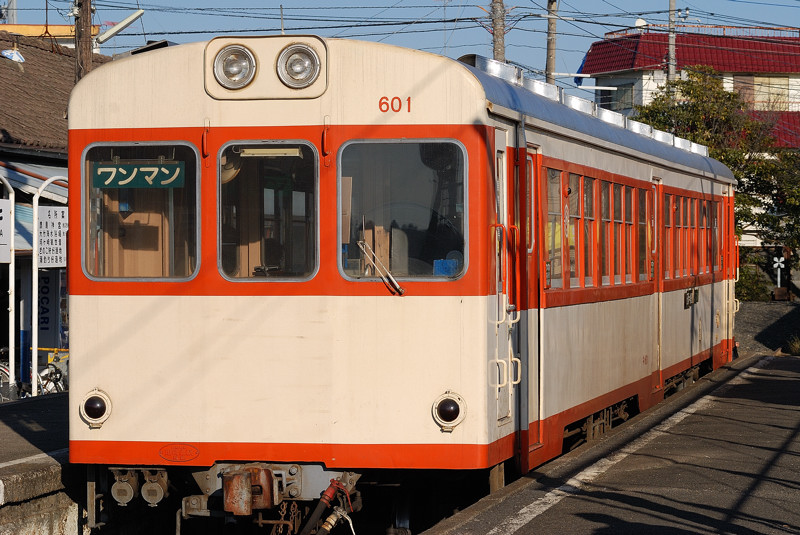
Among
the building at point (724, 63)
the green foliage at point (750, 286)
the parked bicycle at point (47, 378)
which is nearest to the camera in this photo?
the parked bicycle at point (47, 378)

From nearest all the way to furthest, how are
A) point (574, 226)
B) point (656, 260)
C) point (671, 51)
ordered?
1. point (574, 226)
2. point (656, 260)
3. point (671, 51)

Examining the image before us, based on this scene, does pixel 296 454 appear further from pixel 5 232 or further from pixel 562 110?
pixel 5 232

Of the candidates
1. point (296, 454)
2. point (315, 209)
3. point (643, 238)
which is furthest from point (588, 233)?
point (296, 454)

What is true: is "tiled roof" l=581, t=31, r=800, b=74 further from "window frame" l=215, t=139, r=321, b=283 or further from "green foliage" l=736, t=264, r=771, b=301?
"window frame" l=215, t=139, r=321, b=283

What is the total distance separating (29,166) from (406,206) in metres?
11.6

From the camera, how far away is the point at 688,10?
40.5 meters

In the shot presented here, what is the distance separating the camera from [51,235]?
1390 centimetres

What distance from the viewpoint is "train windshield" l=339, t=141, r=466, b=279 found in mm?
6797

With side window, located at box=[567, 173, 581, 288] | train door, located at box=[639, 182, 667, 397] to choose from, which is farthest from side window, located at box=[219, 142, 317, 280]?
train door, located at box=[639, 182, 667, 397]

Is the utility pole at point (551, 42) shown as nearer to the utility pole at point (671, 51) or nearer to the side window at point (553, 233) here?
the utility pole at point (671, 51)

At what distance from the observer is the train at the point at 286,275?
6801 millimetres

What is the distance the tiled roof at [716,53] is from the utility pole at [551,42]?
882 inches

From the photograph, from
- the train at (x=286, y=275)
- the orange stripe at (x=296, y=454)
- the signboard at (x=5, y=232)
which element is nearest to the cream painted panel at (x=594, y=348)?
A: the train at (x=286, y=275)

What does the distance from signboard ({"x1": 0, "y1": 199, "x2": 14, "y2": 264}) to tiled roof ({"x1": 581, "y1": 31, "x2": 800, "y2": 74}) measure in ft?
123
